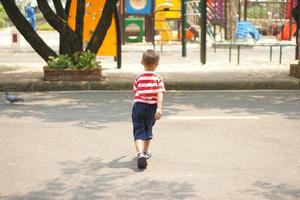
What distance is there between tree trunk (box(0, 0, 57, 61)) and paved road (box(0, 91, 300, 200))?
7.65ft

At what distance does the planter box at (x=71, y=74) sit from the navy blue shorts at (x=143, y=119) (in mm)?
5805

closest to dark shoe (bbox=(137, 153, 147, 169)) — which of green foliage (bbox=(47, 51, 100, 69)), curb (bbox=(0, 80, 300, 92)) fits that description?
curb (bbox=(0, 80, 300, 92))

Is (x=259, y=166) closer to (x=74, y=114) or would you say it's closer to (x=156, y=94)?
(x=156, y=94)

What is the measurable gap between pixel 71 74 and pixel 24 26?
156 centimetres

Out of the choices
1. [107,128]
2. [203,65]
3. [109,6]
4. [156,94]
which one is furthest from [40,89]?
[156,94]

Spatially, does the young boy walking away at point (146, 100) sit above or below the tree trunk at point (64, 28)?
below

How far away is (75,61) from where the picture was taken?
12.2 m

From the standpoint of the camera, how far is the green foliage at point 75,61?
12.0 metres

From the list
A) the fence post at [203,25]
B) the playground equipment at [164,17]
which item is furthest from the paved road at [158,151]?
the playground equipment at [164,17]

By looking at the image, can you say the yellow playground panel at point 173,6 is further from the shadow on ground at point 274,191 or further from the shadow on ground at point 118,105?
the shadow on ground at point 274,191

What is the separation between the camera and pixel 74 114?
29.9 ft

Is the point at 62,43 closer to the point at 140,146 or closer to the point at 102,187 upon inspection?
the point at 140,146

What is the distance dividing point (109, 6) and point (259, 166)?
7.37 meters

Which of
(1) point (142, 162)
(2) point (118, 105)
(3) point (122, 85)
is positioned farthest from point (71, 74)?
(1) point (142, 162)
